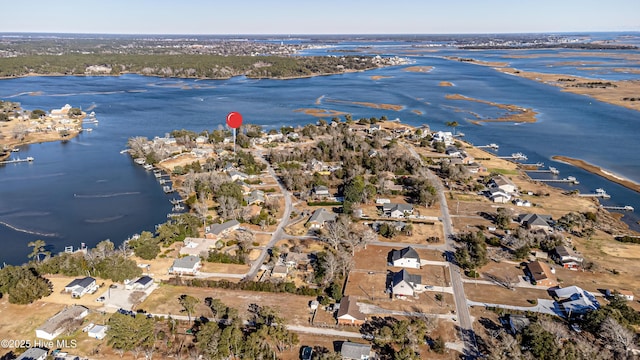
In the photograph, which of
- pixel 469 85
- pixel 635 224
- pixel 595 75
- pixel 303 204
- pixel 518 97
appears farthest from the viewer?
pixel 595 75

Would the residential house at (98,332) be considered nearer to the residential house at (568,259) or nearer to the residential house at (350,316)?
the residential house at (350,316)

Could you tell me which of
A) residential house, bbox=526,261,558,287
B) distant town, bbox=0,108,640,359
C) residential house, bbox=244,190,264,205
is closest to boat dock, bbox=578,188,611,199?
distant town, bbox=0,108,640,359

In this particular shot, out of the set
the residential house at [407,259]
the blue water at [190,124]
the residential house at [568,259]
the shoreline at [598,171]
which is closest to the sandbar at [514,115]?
the blue water at [190,124]

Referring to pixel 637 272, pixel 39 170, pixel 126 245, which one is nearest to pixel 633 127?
pixel 637 272

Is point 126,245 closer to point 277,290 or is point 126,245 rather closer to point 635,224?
point 277,290

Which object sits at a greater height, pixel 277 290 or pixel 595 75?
pixel 595 75

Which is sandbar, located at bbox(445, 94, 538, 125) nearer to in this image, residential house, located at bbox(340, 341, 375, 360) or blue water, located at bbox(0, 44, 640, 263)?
blue water, located at bbox(0, 44, 640, 263)

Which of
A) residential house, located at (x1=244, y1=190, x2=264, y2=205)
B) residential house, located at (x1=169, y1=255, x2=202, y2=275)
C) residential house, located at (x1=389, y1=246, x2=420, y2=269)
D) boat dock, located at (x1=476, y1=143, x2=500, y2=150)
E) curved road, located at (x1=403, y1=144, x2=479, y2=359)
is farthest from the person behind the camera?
boat dock, located at (x1=476, y1=143, x2=500, y2=150)
